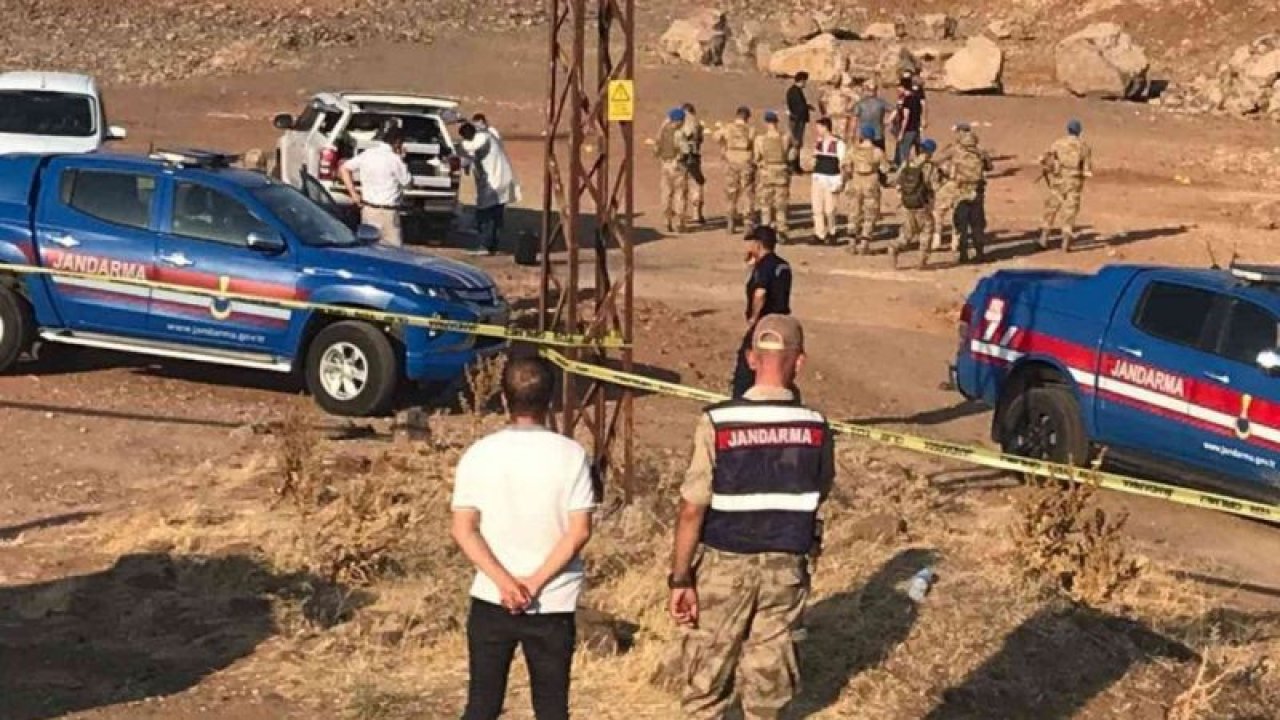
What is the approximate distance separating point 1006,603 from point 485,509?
4136 mm

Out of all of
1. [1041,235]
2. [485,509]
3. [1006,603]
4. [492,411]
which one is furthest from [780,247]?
[485,509]

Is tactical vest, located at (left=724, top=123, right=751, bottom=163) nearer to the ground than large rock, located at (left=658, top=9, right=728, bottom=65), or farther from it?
nearer to the ground

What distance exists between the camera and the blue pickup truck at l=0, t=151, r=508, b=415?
49.2ft

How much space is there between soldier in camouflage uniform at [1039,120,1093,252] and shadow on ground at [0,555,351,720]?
1715 cm

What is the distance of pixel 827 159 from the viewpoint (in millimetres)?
25844

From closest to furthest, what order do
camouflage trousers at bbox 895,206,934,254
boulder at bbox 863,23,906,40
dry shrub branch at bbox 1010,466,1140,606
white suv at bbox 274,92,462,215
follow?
dry shrub branch at bbox 1010,466,1140,606, white suv at bbox 274,92,462,215, camouflage trousers at bbox 895,206,934,254, boulder at bbox 863,23,906,40

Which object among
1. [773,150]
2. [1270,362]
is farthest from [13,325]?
[773,150]

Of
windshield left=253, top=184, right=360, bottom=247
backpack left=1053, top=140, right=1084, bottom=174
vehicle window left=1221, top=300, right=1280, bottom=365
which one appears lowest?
vehicle window left=1221, top=300, right=1280, bottom=365

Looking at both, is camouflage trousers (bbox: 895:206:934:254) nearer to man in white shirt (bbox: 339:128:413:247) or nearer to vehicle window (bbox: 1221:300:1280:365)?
man in white shirt (bbox: 339:128:413:247)

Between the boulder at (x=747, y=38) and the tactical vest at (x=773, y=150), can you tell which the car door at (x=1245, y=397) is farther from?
the boulder at (x=747, y=38)

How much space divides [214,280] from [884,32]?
38.0 meters

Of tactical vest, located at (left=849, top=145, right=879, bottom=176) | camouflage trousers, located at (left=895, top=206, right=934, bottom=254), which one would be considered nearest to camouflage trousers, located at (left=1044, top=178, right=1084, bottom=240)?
camouflage trousers, located at (left=895, top=206, right=934, bottom=254)

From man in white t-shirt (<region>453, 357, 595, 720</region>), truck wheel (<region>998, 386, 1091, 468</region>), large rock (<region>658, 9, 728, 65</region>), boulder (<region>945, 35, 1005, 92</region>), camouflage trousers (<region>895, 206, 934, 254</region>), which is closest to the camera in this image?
man in white t-shirt (<region>453, 357, 595, 720</region>)

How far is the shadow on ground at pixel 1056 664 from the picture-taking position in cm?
873
